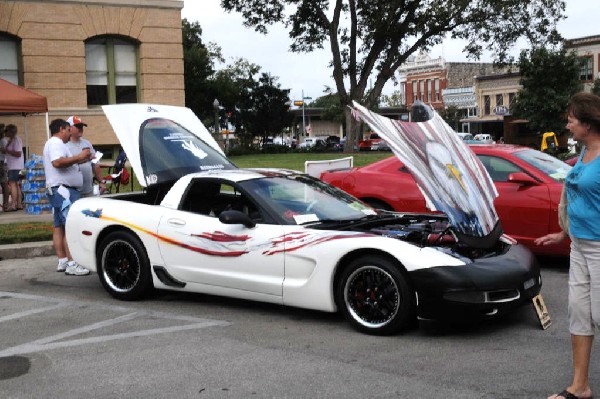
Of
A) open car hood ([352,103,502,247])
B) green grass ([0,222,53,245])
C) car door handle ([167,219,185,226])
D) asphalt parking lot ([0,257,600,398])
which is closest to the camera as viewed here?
asphalt parking lot ([0,257,600,398])

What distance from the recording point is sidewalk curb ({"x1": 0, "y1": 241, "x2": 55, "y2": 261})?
32.7 ft

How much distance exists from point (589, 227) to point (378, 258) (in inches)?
74.5

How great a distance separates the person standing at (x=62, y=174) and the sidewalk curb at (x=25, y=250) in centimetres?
184

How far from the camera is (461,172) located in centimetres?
591

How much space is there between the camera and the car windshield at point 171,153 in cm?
764

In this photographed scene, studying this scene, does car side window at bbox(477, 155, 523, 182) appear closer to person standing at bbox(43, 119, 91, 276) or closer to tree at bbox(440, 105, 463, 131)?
person standing at bbox(43, 119, 91, 276)

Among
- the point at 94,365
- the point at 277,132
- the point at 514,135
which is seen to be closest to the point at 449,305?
the point at 94,365

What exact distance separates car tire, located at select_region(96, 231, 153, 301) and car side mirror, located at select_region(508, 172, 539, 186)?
420cm

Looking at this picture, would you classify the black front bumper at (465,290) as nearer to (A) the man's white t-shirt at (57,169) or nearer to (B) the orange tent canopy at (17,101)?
(A) the man's white t-shirt at (57,169)

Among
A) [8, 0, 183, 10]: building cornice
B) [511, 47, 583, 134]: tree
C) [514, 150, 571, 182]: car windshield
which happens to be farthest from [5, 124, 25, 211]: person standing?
[511, 47, 583, 134]: tree

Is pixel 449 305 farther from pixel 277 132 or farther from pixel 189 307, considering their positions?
pixel 277 132

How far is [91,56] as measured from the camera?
75.9 feet

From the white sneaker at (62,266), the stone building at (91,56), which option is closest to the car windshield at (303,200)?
the white sneaker at (62,266)

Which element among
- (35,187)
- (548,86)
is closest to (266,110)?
(548,86)
